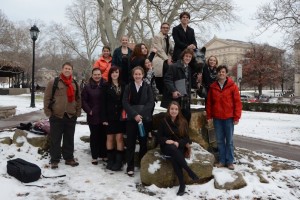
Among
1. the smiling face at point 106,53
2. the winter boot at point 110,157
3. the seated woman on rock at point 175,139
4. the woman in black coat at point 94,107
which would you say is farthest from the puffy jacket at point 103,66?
the seated woman on rock at point 175,139

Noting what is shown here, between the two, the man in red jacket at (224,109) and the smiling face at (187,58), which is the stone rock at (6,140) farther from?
the man in red jacket at (224,109)

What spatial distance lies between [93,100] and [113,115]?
58 cm

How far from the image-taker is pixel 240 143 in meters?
11.0

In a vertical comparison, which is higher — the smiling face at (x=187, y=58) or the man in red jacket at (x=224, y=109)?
the smiling face at (x=187, y=58)

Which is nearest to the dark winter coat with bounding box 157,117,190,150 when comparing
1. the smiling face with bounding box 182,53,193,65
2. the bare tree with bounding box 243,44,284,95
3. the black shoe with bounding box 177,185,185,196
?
the black shoe with bounding box 177,185,185,196

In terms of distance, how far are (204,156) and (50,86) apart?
3.23m

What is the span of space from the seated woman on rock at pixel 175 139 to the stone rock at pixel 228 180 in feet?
1.48

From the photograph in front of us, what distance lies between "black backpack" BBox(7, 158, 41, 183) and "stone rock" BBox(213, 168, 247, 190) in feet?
10.4

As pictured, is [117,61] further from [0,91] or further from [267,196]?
[0,91]

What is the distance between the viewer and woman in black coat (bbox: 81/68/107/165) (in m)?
6.29

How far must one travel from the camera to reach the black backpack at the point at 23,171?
534 centimetres

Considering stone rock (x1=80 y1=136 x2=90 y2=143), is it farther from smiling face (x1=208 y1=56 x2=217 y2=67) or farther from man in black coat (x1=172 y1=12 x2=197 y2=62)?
smiling face (x1=208 y1=56 x2=217 y2=67)

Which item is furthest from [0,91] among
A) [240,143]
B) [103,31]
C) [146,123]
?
[146,123]

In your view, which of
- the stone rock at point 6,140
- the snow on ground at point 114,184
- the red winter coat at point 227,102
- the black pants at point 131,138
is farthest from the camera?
the stone rock at point 6,140
